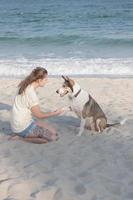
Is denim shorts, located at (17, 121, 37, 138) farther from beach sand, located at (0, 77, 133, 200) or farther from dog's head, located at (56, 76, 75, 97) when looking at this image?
dog's head, located at (56, 76, 75, 97)

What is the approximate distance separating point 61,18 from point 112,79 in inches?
752

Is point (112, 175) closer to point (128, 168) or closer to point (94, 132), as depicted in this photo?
point (128, 168)

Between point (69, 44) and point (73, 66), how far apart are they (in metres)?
6.06

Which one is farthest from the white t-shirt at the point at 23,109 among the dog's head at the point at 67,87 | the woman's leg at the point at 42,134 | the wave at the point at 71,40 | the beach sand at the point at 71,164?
the wave at the point at 71,40

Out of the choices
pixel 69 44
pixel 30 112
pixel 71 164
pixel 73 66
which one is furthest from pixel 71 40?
pixel 71 164

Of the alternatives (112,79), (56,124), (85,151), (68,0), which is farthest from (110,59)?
(68,0)

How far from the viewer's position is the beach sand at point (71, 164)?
4.50m

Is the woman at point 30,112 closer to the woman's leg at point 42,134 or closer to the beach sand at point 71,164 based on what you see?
the woman's leg at point 42,134

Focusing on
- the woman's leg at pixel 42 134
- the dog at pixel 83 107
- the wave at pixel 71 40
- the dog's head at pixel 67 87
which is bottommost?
the woman's leg at pixel 42 134

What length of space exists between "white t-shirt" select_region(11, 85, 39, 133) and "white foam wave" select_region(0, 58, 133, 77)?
6.30m

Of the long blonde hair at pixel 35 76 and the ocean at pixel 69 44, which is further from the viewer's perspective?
the ocean at pixel 69 44

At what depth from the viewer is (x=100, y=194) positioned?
445 cm

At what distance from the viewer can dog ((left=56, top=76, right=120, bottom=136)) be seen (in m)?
6.15

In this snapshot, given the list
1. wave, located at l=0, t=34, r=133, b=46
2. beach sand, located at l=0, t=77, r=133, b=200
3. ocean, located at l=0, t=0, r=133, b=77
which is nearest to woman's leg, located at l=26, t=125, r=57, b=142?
beach sand, located at l=0, t=77, r=133, b=200
